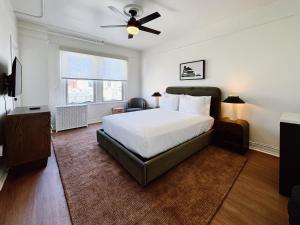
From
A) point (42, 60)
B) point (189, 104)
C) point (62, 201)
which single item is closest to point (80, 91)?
point (42, 60)

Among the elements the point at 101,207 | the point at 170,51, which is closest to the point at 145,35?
the point at 170,51

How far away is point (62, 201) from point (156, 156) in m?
1.21

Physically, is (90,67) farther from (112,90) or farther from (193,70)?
(193,70)

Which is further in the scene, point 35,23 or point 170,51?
point 170,51

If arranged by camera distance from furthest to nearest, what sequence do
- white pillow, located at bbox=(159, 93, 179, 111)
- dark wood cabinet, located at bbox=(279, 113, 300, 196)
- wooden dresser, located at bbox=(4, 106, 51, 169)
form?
white pillow, located at bbox=(159, 93, 179, 111)
wooden dresser, located at bbox=(4, 106, 51, 169)
dark wood cabinet, located at bbox=(279, 113, 300, 196)

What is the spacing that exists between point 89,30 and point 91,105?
2.24m

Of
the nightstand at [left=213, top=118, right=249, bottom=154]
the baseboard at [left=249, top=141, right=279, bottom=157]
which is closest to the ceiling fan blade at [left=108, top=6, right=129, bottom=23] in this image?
the nightstand at [left=213, top=118, right=249, bottom=154]

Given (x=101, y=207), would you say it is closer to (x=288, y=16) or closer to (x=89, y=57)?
(x=288, y=16)

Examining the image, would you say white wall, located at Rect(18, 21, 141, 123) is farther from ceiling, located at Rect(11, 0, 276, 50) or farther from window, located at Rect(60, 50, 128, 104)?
ceiling, located at Rect(11, 0, 276, 50)

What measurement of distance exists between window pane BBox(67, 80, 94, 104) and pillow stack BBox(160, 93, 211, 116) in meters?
2.58

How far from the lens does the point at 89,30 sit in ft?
12.8

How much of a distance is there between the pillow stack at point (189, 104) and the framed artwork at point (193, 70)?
0.71 m

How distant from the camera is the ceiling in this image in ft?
8.60

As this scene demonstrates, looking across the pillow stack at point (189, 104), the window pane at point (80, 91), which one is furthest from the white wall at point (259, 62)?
the window pane at point (80, 91)
